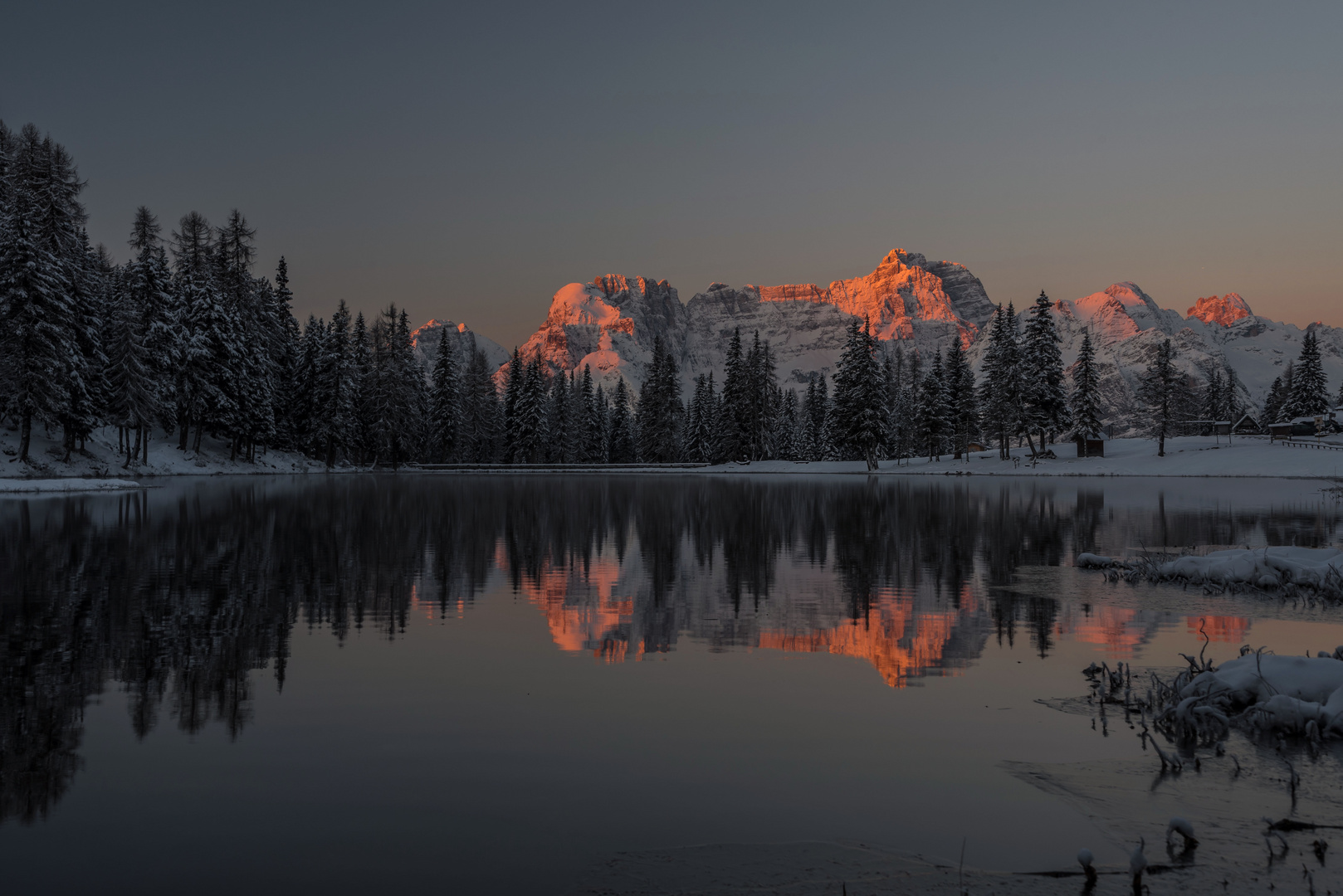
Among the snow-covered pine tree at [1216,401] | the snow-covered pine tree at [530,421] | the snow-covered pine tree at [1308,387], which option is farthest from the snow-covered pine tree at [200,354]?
the snow-covered pine tree at [1216,401]

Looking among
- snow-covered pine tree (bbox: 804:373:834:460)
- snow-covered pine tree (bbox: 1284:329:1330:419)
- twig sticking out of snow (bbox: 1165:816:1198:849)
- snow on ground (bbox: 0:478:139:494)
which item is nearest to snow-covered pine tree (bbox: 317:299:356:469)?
snow on ground (bbox: 0:478:139:494)

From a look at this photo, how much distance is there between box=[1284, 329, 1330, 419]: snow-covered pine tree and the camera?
12062 centimetres

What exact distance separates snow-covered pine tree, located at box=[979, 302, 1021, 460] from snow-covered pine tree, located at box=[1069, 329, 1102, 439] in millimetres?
5324

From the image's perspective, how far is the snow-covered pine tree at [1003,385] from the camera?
313 ft

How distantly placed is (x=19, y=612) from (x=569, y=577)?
9324 mm

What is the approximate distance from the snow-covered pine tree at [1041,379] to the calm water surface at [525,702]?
238 feet

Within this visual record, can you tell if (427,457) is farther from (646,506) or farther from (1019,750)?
(1019,750)

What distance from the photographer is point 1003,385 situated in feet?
321

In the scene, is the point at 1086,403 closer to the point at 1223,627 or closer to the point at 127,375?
the point at 127,375

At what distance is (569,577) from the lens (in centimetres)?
1941

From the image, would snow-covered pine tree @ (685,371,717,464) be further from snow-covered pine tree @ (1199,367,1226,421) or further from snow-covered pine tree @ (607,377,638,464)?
snow-covered pine tree @ (1199,367,1226,421)

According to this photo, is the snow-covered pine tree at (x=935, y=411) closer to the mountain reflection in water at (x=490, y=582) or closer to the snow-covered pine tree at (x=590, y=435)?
the snow-covered pine tree at (x=590, y=435)

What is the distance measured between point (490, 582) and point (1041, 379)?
86.1m

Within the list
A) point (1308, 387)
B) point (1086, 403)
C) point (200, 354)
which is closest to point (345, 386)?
point (200, 354)
